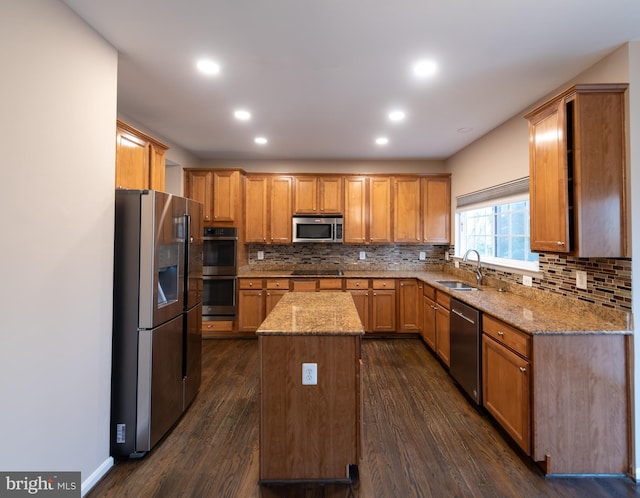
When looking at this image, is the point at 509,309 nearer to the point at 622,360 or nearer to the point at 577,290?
the point at 577,290

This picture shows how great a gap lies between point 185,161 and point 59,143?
2898 mm

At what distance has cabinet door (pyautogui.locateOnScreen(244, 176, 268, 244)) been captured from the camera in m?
4.59

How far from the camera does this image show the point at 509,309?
2.38 m

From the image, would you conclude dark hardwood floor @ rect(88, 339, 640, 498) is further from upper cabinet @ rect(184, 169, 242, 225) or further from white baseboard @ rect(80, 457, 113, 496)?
upper cabinet @ rect(184, 169, 242, 225)

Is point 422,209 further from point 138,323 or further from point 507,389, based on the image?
point 138,323

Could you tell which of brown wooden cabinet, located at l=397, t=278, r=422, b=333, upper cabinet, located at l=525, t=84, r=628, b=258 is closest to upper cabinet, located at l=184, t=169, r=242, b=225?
brown wooden cabinet, located at l=397, t=278, r=422, b=333

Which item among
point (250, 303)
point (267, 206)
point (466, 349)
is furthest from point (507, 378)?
point (267, 206)

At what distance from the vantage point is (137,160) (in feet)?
7.85

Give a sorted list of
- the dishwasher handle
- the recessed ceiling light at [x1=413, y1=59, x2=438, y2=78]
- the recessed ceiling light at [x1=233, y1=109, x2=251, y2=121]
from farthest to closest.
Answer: the recessed ceiling light at [x1=233, y1=109, x2=251, y2=121]
the dishwasher handle
the recessed ceiling light at [x1=413, y1=59, x2=438, y2=78]

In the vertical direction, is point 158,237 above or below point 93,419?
above

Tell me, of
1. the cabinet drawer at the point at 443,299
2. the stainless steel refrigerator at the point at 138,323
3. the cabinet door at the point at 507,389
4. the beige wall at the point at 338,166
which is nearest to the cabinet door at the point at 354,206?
the beige wall at the point at 338,166

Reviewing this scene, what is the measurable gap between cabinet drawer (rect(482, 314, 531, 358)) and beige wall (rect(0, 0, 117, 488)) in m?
2.67

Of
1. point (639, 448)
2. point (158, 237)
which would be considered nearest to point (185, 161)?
point (158, 237)

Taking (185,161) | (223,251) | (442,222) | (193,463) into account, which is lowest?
(193,463)
